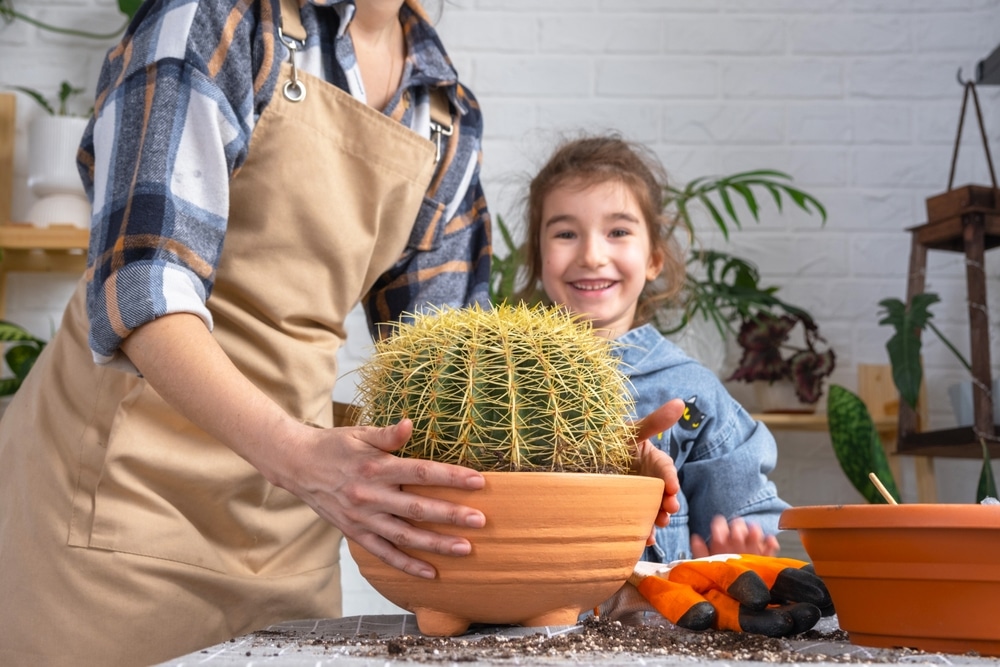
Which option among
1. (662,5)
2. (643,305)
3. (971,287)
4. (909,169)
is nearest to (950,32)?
(909,169)

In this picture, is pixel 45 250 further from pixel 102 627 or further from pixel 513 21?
pixel 102 627

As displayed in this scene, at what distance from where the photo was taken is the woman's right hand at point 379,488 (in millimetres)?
568

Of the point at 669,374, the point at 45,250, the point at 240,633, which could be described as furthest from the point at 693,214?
the point at 240,633

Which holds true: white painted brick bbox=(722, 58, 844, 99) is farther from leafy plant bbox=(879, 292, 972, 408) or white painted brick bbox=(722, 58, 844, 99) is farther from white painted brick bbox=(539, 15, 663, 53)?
leafy plant bbox=(879, 292, 972, 408)

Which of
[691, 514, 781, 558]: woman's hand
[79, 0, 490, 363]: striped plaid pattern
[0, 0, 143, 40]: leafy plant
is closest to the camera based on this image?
[79, 0, 490, 363]: striped plaid pattern

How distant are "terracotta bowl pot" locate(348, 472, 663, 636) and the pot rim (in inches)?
4.1

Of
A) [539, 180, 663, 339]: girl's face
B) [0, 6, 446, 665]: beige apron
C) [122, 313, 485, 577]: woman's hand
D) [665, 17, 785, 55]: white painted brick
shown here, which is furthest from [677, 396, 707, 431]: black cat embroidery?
[665, 17, 785, 55]: white painted brick

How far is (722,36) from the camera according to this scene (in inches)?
89.4

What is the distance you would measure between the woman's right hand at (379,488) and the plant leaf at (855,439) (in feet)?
4.35

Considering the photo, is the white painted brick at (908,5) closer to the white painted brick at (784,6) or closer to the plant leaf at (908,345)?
the white painted brick at (784,6)

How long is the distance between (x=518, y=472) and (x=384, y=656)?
13 cm

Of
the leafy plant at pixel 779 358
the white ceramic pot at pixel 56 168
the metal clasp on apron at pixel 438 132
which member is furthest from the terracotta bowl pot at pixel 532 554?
the white ceramic pot at pixel 56 168

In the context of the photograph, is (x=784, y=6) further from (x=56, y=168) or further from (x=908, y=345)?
(x=56, y=168)

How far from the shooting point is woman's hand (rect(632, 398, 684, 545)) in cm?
68
